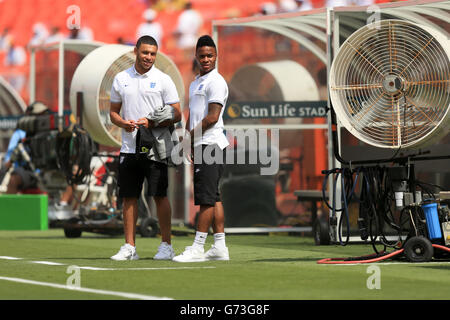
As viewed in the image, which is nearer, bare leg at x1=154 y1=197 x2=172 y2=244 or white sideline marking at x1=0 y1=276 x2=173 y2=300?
white sideline marking at x1=0 y1=276 x2=173 y2=300

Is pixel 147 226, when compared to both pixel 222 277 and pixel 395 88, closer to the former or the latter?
pixel 395 88

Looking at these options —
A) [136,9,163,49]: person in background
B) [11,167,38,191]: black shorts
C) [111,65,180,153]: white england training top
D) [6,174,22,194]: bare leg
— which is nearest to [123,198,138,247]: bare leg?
[111,65,180,153]: white england training top

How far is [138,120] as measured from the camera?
9.94m

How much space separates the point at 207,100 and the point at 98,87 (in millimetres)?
4753

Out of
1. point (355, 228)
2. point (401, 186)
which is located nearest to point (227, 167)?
point (355, 228)

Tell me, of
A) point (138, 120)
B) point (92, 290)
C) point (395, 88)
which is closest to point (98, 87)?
point (138, 120)

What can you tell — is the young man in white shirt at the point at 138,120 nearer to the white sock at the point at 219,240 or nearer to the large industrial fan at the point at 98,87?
the white sock at the point at 219,240

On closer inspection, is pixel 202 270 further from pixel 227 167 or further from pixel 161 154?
pixel 227 167

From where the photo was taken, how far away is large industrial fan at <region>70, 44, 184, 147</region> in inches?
562

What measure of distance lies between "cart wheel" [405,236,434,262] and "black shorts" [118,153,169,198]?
224cm

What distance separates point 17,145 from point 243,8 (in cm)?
977

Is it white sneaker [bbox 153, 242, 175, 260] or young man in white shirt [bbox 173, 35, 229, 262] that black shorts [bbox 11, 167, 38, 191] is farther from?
young man in white shirt [bbox 173, 35, 229, 262]

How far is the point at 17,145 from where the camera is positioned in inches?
695

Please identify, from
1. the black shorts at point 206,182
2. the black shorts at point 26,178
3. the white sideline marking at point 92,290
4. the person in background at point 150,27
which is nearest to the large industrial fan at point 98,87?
the black shorts at point 26,178
